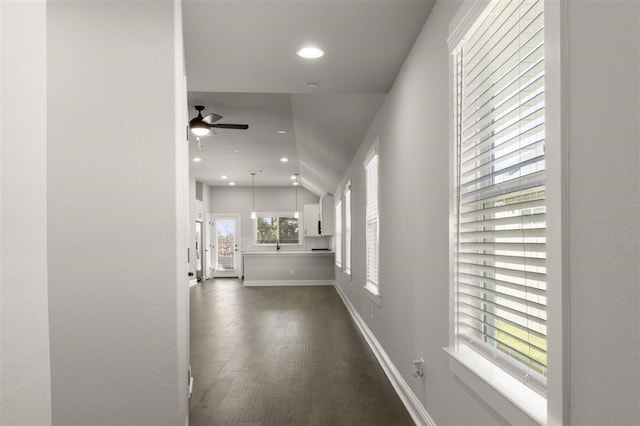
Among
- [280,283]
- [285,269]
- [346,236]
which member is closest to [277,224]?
[285,269]

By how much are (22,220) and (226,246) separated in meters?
14.0

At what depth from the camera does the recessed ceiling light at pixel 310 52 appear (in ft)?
10.9

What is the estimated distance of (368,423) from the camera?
3.10m

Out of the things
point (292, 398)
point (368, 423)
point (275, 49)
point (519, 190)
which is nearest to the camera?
point (519, 190)

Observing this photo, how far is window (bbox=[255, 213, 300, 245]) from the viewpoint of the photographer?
14.8m

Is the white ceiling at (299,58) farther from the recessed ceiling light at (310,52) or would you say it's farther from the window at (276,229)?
the window at (276,229)

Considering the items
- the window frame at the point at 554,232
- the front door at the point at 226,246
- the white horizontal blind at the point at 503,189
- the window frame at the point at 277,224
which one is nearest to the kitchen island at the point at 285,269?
the front door at the point at 226,246

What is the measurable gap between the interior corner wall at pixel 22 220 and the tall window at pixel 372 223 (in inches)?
172

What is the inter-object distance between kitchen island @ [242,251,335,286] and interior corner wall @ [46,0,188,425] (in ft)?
31.1

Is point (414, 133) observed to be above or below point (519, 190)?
above

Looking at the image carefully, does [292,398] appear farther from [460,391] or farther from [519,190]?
[519,190]

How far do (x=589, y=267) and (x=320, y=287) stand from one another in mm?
10266

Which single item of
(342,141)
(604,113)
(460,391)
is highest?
(342,141)

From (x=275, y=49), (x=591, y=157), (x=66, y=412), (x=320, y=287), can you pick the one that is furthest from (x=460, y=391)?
(x=320, y=287)
